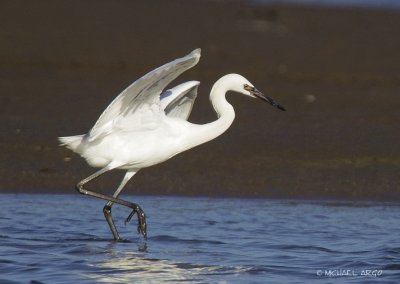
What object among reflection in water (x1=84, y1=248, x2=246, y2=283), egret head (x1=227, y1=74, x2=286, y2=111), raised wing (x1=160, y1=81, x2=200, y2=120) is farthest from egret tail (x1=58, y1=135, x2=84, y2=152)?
egret head (x1=227, y1=74, x2=286, y2=111)

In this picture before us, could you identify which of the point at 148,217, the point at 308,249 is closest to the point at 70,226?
the point at 148,217

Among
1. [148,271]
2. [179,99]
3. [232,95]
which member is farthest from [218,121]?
[232,95]

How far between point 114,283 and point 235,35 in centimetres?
1267

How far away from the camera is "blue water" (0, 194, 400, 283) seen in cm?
841

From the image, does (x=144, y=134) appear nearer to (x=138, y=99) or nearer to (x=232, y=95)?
(x=138, y=99)

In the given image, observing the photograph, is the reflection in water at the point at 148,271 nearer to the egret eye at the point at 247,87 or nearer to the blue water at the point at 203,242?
the blue water at the point at 203,242

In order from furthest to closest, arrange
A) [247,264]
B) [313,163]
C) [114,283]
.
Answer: [313,163] → [247,264] → [114,283]

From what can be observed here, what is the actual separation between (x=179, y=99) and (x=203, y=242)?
1692mm

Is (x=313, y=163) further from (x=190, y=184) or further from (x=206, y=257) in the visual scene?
(x=206, y=257)

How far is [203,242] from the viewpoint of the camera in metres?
9.30

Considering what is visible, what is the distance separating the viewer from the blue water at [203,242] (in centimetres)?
841

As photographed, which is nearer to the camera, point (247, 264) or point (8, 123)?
point (247, 264)

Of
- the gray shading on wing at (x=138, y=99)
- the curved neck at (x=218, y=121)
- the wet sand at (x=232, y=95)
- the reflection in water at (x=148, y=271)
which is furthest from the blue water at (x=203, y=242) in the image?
→ the gray shading on wing at (x=138, y=99)

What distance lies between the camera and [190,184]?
11594 millimetres
